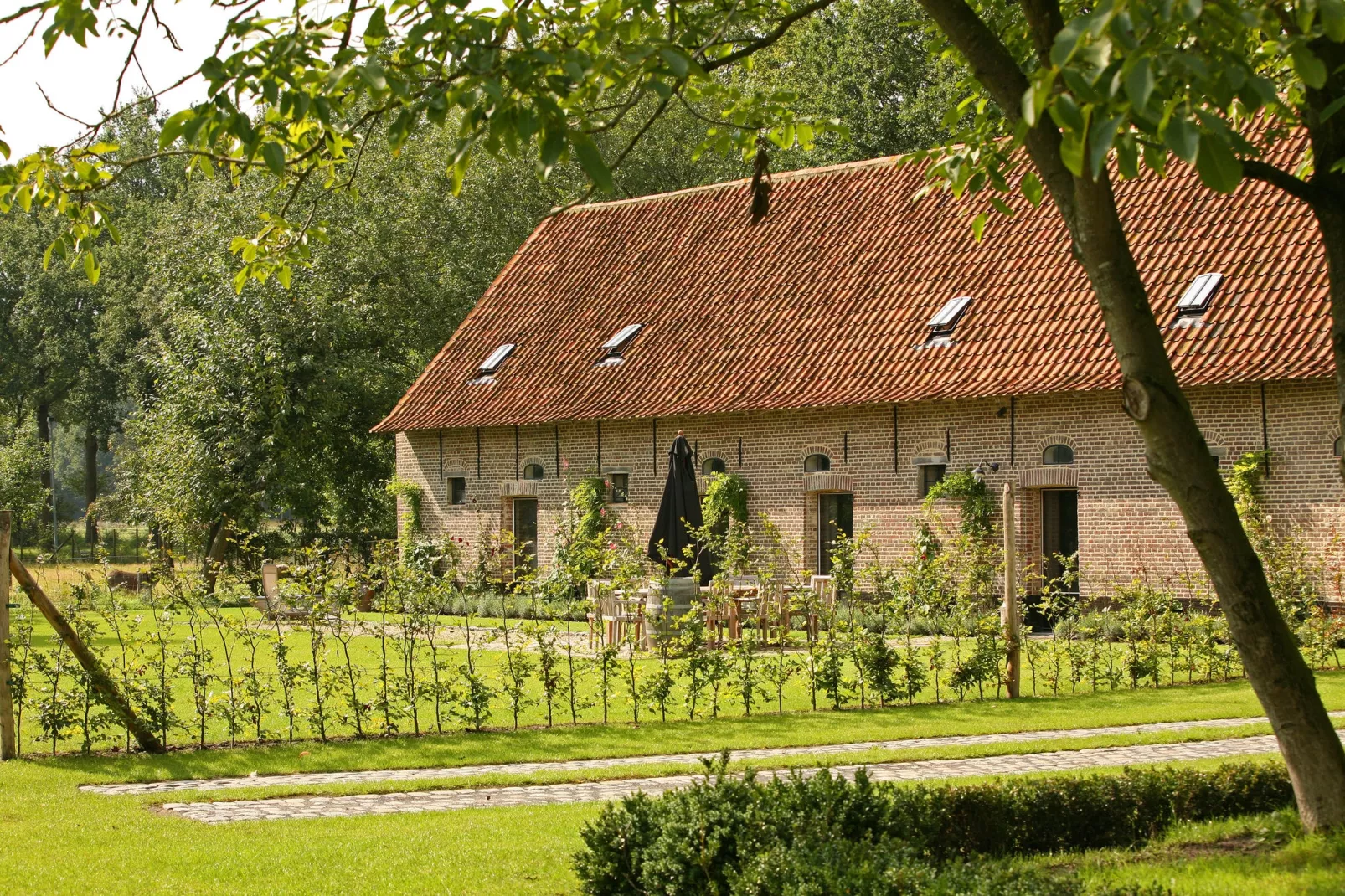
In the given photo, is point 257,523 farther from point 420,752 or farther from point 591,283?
point 420,752

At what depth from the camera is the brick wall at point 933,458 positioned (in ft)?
56.6

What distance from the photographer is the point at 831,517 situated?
71.3 feet

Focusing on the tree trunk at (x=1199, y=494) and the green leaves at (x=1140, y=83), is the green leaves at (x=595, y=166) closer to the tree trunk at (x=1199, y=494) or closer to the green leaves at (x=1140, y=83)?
the green leaves at (x=1140, y=83)

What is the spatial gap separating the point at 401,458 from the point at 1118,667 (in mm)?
16277

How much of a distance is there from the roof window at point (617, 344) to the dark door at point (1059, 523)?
7.91 metres

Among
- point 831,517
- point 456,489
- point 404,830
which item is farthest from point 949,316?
point 404,830

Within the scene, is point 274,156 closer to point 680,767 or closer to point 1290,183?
point 1290,183

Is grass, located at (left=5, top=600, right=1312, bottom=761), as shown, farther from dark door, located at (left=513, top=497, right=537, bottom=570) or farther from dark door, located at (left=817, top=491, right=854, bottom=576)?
dark door, located at (left=513, top=497, right=537, bottom=570)

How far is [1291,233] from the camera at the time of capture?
18000mm

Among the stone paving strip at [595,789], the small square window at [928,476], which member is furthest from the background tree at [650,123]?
the small square window at [928,476]

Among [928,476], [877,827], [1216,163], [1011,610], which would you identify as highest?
[1216,163]

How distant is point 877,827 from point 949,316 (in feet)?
51.4

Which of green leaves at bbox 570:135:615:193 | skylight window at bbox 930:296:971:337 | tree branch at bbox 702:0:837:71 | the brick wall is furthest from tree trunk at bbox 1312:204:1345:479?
skylight window at bbox 930:296:971:337

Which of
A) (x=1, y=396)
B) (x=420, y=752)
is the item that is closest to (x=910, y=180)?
(x=420, y=752)
